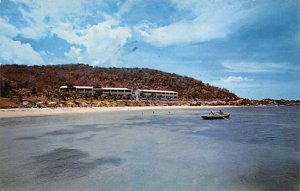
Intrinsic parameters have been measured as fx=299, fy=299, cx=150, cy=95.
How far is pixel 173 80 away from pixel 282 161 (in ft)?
498

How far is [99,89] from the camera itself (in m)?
109

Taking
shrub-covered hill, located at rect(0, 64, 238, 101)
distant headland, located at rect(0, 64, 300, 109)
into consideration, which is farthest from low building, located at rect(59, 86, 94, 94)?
shrub-covered hill, located at rect(0, 64, 238, 101)

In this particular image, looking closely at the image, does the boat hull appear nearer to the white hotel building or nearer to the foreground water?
the foreground water

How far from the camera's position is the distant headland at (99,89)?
78875 mm

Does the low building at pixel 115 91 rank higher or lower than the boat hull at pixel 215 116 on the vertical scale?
higher

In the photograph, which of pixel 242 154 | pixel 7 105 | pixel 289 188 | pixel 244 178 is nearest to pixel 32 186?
pixel 244 178

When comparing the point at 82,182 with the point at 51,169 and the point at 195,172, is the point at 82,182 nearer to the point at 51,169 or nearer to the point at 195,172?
the point at 51,169

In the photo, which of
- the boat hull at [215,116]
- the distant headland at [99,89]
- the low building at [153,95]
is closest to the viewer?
the boat hull at [215,116]

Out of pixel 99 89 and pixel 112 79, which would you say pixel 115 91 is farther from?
pixel 112 79

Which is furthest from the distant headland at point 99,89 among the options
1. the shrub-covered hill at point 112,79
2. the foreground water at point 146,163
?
the foreground water at point 146,163

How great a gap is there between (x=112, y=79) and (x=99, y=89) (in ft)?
153

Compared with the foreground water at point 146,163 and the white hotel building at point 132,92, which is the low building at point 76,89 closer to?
the white hotel building at point 132,92

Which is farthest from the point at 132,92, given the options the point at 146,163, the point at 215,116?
the point at 146,163

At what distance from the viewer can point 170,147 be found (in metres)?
23.8
